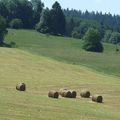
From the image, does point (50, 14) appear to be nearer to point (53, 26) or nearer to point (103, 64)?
point (53, 26)

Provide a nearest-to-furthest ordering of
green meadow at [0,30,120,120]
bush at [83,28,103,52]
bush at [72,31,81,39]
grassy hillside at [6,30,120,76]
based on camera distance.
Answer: green meadow at [0,30,120,120] < grassy hillside at [6,30,120,76] < bush at [83,28,103,52] < bush at [72,31,81,39]

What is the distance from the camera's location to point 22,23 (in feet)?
486

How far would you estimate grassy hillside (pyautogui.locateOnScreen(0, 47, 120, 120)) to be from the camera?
2447 centimetres

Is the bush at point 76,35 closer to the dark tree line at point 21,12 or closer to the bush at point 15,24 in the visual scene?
the dark tree line at point 21,12

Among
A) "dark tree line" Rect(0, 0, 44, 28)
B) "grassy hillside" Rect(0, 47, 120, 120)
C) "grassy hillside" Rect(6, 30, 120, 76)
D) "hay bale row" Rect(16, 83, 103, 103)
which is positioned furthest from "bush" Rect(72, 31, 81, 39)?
"hay bale row" Rect(16, 83, 103, 103)

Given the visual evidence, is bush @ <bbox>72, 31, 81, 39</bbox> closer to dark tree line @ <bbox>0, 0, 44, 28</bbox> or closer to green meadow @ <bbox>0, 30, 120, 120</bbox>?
dark tree line @ <bbox>0, 0, 44, 28</bbox>

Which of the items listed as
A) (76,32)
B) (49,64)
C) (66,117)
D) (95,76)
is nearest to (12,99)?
(66,117)

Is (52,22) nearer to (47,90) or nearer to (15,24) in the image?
(15,24)

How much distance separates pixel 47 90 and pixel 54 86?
3.69 m

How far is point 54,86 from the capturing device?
144 ft

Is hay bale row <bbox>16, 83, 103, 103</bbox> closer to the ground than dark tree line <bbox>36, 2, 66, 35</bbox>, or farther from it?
farther from it

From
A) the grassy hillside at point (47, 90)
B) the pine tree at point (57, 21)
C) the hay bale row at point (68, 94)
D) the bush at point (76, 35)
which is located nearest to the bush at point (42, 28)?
the pine tree at point (57, 21)

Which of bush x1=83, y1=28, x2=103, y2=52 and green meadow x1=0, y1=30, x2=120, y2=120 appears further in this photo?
bush x1=83, y1=28, x2=103, y2=52

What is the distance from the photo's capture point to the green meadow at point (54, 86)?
24.8 m
